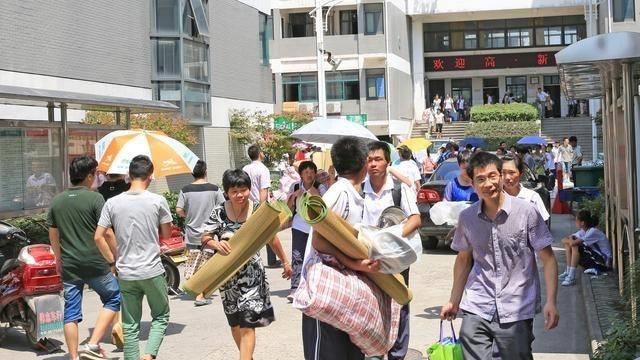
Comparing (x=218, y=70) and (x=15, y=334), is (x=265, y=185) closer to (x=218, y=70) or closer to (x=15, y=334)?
(x=15, y=334)

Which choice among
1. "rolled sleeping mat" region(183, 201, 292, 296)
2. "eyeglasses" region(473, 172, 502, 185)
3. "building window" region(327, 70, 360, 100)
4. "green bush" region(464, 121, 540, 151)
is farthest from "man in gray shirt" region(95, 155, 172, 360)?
"building window" region(327, 70, 360, 100)

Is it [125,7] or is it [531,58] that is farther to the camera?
[531,58]

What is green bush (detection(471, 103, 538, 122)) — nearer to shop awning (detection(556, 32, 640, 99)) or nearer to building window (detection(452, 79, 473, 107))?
building window (detection(452, 79, 473, 107))

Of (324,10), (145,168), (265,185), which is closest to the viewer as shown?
(145,168)

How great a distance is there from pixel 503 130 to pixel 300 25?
41.1 ft

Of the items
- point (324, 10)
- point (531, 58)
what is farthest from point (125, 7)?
point (531, 58)

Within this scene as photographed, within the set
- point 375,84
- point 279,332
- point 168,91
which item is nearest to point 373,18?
point 375,84

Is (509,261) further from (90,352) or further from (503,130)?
(503,130)

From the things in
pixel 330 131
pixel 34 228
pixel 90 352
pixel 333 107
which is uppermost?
pixel 333 107

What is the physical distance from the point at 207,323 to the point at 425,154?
18.8m

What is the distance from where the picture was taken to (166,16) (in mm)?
24812

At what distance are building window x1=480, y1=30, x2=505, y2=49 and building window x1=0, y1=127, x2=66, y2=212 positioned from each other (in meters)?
44.1

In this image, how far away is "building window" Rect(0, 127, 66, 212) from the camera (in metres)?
13.3

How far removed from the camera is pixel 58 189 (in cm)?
1424
